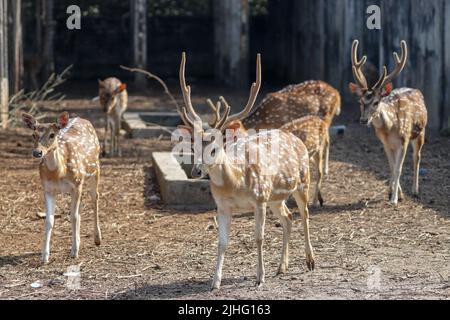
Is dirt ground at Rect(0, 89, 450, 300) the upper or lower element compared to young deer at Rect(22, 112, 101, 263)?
lower

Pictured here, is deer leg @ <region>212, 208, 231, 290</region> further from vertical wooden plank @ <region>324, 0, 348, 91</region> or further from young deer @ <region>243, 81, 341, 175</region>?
vertical wooden plank @ <region>324, 0, 348, 91</region>

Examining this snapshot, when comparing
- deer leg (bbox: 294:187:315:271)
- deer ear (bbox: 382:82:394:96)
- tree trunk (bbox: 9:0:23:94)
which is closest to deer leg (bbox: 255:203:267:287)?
deer leg (bbox: 294:187:315:271)

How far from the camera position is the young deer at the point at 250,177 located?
796 centimetres

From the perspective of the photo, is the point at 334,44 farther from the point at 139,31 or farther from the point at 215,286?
the point at 215,286

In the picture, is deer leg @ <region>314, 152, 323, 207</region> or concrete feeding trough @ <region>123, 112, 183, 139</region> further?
concrete feeding trough @ <region>123, 112, 183, 139</region>

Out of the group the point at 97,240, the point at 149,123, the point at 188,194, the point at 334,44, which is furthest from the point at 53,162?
the point at 334,44

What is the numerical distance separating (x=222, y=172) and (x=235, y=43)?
16.7 metres

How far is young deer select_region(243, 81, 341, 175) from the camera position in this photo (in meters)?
12.8

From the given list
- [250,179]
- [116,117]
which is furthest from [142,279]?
[116,117]

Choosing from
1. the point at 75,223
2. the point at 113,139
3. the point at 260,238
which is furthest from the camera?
the point at 113,139

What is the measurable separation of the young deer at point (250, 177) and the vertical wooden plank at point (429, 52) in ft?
27.0

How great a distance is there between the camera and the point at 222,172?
7.95m

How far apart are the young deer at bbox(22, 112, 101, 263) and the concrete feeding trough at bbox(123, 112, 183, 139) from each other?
19.2 ft

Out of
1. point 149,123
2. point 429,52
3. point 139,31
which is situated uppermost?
point 139,31
